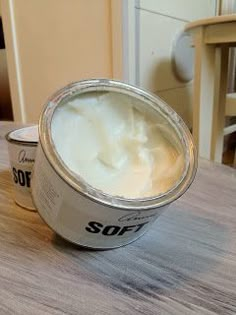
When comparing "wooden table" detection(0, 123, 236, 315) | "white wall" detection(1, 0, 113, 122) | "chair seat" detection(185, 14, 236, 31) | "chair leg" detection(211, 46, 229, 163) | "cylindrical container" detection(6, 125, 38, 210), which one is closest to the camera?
"wooden table" detection(0, 123, 236, 315)

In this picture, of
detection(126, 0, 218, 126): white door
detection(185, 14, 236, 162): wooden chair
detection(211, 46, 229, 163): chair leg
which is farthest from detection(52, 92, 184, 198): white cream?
detection(126, 0, 218, 126): white door

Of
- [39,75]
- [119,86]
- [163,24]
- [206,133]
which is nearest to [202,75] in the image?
[206,133]

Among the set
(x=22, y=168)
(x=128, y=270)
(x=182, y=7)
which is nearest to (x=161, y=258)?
(x=128, y=270)

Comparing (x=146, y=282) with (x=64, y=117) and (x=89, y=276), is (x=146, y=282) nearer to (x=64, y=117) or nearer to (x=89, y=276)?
→ (x=89, y=276)

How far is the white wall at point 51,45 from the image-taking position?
4.00ft

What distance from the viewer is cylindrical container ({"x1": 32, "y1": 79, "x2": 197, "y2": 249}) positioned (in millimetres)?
247

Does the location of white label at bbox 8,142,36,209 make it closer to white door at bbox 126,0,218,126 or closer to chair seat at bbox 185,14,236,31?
chair seat at bbox 185,14,236,31

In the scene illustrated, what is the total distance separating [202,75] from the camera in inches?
37.7

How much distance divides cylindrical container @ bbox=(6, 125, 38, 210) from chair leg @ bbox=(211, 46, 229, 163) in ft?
2.66

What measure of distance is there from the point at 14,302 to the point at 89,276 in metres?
0.06

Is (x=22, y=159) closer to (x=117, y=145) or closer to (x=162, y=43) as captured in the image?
(x=117, y=145)

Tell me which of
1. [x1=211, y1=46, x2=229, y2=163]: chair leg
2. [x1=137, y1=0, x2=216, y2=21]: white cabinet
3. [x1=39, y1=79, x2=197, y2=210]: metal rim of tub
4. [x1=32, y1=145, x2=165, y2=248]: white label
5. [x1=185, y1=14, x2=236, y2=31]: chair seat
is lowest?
[x1=211, y1=46, x2=229, y2=163]: chair leg

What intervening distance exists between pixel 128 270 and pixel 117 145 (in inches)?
4.8

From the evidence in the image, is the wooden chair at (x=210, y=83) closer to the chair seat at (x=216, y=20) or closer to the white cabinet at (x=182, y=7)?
the chair seat at (x=216, y=20)
